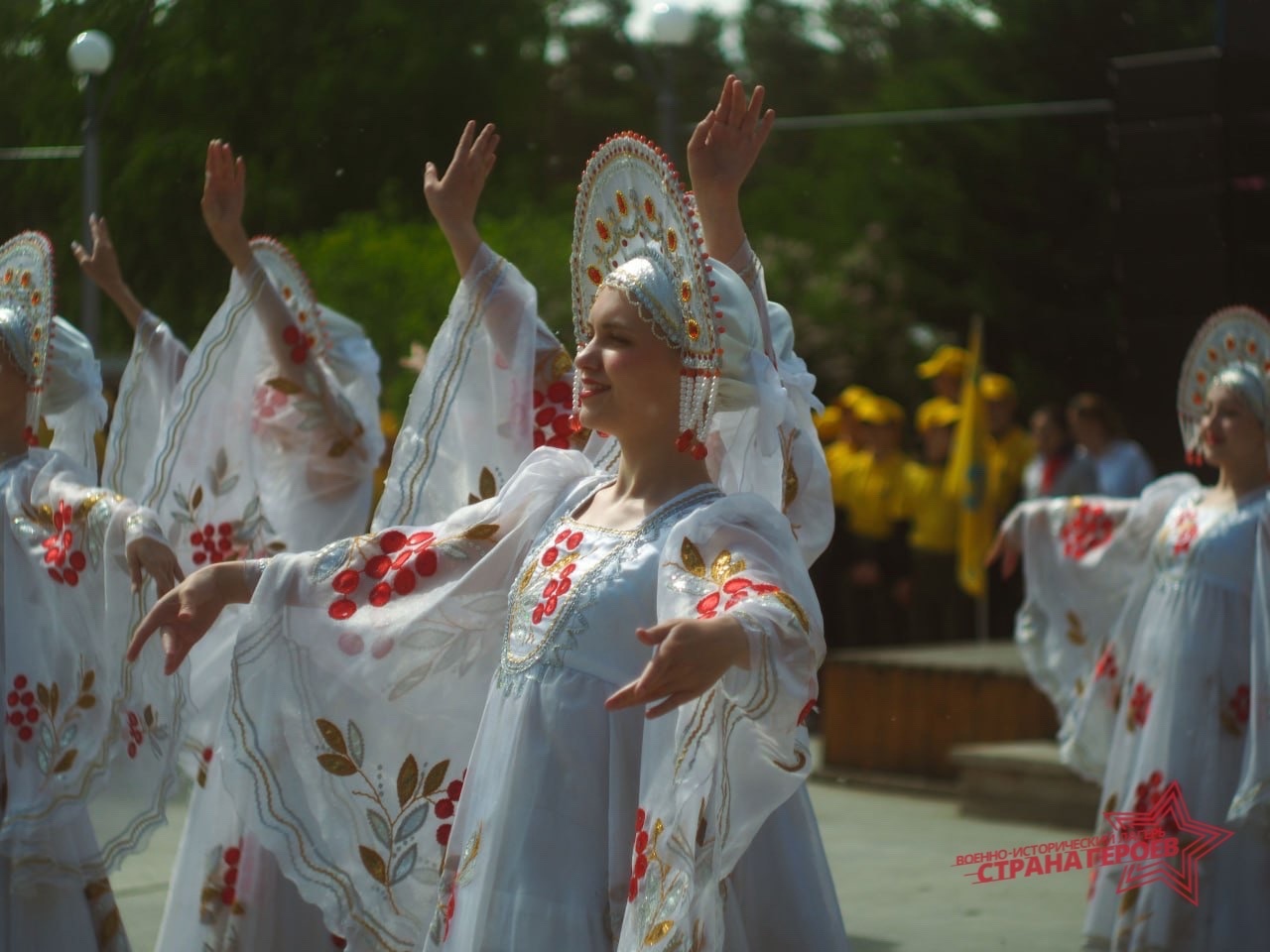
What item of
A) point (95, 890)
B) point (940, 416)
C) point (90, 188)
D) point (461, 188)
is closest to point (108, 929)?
point (95, 890)

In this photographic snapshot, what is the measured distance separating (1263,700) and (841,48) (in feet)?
66.1

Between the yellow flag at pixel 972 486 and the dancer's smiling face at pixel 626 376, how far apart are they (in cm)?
619

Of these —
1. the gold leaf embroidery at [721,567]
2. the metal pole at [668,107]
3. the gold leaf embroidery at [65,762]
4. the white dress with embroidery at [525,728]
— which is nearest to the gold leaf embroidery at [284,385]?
the gold leaf embroidery at [65,762]

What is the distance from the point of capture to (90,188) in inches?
237

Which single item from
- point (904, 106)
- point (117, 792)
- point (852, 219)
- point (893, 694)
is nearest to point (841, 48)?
point (852, 219)

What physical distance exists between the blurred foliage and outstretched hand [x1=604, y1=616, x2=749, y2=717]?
3827 millimetres

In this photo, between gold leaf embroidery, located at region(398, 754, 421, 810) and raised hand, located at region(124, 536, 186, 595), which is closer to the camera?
gold leaf embroidery, located at region(398, 754, 421, 810)

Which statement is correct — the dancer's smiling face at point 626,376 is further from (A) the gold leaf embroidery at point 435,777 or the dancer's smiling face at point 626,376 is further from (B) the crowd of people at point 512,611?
(A) the gold leaf embroidery at point 435,777

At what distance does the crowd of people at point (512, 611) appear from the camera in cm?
279

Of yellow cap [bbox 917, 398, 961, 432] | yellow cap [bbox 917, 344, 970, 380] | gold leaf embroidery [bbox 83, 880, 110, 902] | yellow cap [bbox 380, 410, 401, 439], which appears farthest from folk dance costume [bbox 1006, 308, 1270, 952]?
yellow cap [bbox 917, 344, 970, 380]

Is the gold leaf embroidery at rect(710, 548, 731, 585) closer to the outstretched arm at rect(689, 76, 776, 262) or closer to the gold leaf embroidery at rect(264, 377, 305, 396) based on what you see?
the outstretched arm at rect(689, 76, 776, 262)

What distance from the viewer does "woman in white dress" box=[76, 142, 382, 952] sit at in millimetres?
4250

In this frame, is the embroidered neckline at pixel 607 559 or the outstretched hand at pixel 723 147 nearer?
the embroidered neckline at pixel 607 559

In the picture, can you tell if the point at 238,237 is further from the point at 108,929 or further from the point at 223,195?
the point at 108,929
